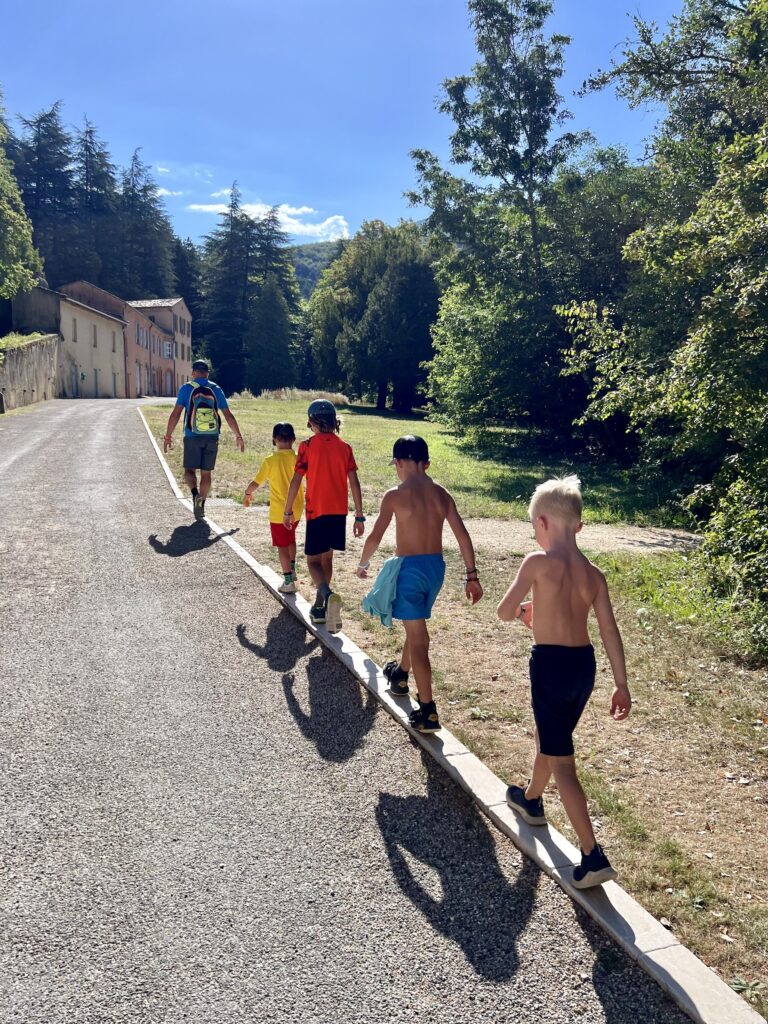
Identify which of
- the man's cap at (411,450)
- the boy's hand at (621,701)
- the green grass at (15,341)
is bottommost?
the boy's hand at (621,701)

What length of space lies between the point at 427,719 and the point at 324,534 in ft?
7.33

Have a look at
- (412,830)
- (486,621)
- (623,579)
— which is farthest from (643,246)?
(412,830)

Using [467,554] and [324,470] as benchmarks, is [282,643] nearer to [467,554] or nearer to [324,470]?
[324,470]

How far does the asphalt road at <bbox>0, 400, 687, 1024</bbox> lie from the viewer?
8.48 feet

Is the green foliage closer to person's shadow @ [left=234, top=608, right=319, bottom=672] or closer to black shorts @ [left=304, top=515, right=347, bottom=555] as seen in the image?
black shorts @ [left=304, top=515, right=347, bottom=555]

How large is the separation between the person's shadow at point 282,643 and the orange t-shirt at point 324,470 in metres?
1.01

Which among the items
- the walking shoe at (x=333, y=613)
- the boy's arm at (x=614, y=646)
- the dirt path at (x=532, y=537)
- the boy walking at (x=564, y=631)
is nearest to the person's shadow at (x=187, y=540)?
the dirt path at (x=532, y=537)

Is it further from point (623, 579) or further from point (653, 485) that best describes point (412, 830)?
point (653, 485)

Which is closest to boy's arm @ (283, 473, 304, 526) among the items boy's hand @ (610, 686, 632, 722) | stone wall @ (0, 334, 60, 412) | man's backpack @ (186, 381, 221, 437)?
boy's hand @ (610, 686, 632, 722)

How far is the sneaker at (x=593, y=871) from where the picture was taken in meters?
3.14

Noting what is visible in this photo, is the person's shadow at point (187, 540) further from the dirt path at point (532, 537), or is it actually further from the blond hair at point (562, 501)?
the blond hair at point (562, 501)

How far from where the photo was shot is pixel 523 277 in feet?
77.3

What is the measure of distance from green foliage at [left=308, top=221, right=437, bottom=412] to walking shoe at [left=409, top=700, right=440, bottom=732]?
1851 inches

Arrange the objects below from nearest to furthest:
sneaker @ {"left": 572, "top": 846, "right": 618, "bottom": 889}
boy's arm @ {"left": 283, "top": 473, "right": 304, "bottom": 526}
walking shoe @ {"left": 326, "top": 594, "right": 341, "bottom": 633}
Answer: sneaker @ {"left": 572, "top": 846, "right": 618, "bottom": 889}
walking shoe @ {"left": 326, "top": 594, "right": 341, "bottom": 633}
boy's arm @ {"left": 283, "top": 473, "right": 304, "bottom": 526}
